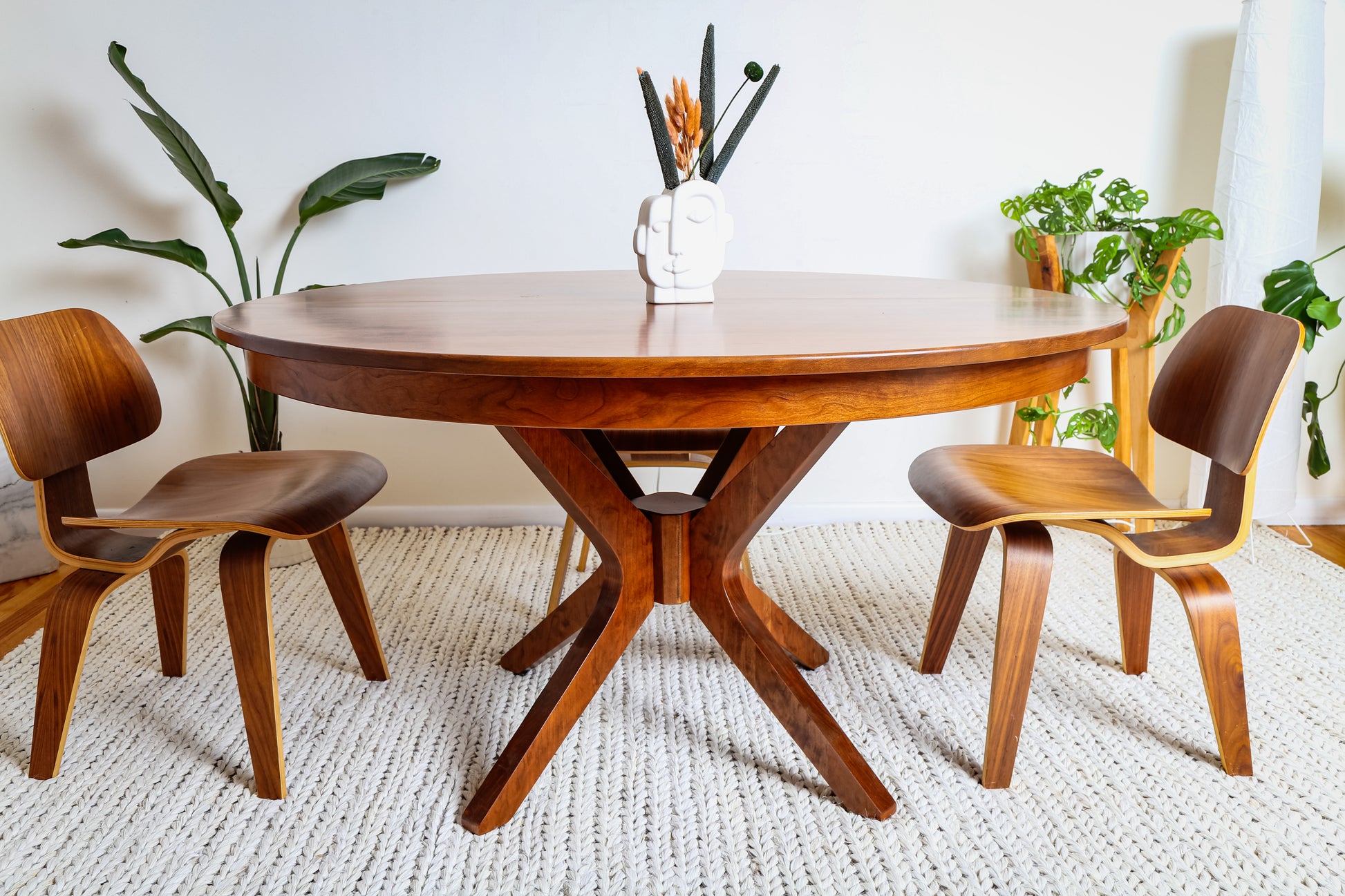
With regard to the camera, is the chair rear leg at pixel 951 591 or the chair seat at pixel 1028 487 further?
the chair rear leg at pixel 951 591

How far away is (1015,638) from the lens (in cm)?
160

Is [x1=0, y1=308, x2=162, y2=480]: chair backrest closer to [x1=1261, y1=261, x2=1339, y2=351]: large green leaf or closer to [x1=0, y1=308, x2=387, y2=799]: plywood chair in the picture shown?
[x1=0, y1=308, x2=387, y2=799]: plywood chair

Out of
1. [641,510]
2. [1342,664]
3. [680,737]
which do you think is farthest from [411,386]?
[1342,664]

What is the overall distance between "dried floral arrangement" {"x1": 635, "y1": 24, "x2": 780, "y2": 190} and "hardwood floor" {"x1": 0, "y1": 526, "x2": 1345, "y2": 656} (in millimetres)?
1898

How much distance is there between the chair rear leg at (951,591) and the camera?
6.22ft

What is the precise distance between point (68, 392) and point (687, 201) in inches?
45.0

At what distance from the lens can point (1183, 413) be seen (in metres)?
1.74

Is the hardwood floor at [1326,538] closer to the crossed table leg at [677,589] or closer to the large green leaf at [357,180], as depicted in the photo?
the crossed table leg at [677,589]

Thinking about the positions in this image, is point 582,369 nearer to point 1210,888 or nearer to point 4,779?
point 1210,888

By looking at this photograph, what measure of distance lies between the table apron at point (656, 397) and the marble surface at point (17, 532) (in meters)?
1.88

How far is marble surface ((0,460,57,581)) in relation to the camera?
259 cm

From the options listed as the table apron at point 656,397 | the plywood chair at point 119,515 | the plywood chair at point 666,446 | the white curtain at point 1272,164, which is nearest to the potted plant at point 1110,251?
the white curtain at point 1272,164

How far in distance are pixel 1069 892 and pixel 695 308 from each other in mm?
1060

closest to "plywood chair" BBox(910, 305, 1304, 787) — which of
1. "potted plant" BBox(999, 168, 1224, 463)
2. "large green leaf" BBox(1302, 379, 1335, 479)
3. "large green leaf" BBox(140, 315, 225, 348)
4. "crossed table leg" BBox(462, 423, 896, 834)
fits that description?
"crossed table leg" BBox(462, 423, 896, 834)
